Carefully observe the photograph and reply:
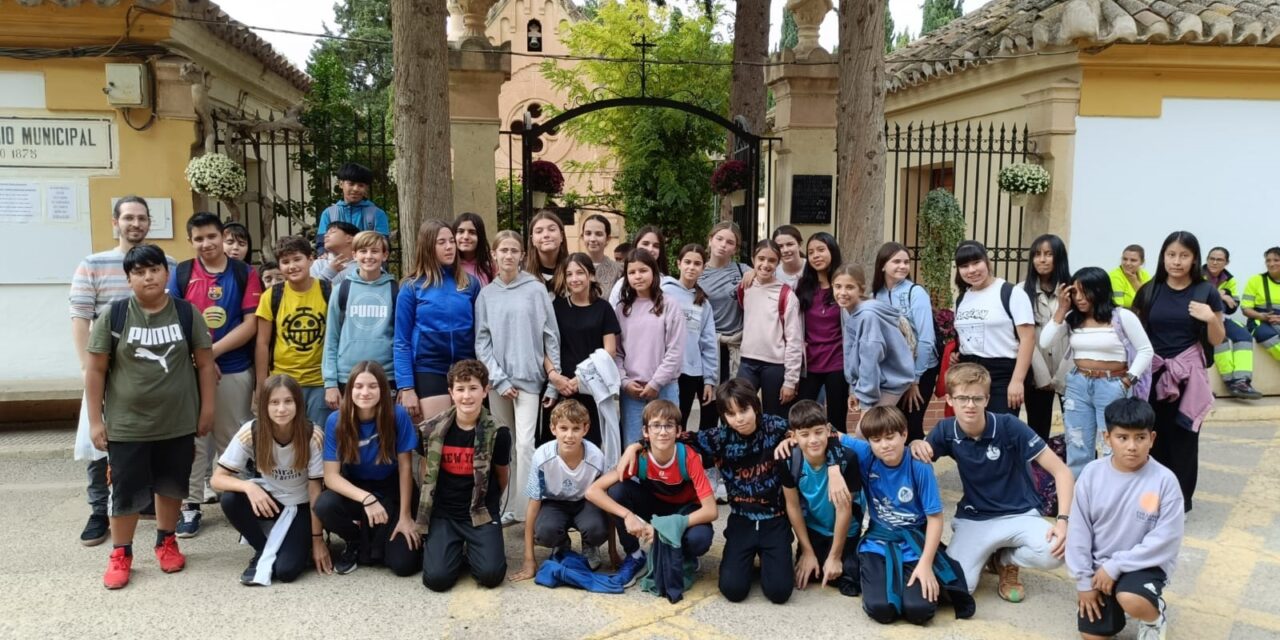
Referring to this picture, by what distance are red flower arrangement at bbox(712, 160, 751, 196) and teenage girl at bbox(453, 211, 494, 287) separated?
3.85m

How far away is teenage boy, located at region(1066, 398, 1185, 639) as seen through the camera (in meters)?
3.46

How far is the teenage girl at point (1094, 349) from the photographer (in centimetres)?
472

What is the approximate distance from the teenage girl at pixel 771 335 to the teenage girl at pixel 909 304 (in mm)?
515

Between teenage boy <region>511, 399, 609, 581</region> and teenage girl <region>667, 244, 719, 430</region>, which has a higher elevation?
teenage girl <region>667, 244, 719, 430</region>

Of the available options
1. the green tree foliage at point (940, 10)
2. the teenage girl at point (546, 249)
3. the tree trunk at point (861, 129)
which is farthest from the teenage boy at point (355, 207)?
the green tree foliage at point (940, 10)

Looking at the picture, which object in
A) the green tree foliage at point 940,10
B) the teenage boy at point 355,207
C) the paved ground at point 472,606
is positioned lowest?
the paved ground at point 472,606

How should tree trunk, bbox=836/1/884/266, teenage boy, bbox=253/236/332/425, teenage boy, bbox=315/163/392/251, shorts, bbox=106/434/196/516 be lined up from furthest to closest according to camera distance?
tree trunk, bbox=836/1/884/266 < teenage boy, bbox=315/163/392/251 < teenage boy, bbox=253/236/332/425 < shorts, bbox=106/434/196/516

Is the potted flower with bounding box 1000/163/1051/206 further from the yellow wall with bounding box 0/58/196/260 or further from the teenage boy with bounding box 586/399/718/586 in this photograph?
the yellow wall with bounding box 0/58/196/260

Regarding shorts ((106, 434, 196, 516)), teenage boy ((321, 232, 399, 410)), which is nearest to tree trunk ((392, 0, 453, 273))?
teenage boy ((321, 232, 399, 410))

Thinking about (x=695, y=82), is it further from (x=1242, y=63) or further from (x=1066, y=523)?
(x=1066, y=523)

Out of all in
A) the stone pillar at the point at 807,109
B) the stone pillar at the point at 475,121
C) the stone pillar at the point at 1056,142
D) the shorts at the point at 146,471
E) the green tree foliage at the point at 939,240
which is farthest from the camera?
the green tree foliage at the point at 939,240

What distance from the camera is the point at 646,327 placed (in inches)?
193

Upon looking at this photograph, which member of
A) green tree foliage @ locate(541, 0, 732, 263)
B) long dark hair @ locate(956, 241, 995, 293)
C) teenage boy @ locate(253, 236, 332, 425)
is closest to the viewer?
teenage boy @ locate(253, 236, 332, 425)

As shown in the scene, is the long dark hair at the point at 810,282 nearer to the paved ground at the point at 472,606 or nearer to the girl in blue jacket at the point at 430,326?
the paved ground at the point at 472,606
